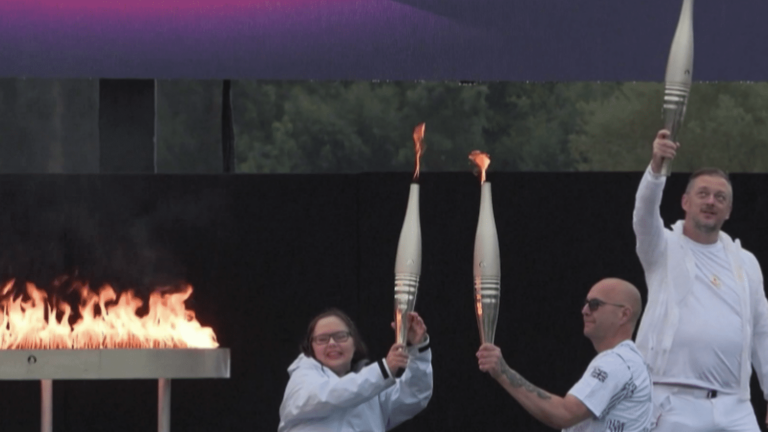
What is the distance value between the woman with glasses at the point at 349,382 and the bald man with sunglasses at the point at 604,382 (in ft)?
1.41

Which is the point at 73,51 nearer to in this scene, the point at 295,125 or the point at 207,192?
the point at 207,192

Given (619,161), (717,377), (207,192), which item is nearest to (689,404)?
(717,377)

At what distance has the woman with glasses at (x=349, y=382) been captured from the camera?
5289 millimetres

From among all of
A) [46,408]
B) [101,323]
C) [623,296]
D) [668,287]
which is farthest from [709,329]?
[101,323]

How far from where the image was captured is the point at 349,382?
5.30 metres

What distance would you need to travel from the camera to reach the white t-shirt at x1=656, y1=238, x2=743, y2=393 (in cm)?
564

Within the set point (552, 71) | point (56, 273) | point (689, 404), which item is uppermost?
point (552, 71)

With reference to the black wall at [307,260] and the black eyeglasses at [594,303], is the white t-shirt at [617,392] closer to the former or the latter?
the black eyeglasses at [594,303]

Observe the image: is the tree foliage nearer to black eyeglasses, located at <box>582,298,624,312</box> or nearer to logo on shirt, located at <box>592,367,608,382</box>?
black eyeglasses, located at <box>582,298,624,312</box>

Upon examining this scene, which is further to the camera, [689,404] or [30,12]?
[30,12]

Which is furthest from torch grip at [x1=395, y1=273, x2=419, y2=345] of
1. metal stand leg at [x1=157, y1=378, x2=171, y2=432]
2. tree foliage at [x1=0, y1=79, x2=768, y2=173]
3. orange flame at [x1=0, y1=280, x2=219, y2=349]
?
tree foliage at [x1=0, y1=79, x2=768, y2=173]

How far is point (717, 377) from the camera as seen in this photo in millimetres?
5656

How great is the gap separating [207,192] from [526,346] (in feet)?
5.89

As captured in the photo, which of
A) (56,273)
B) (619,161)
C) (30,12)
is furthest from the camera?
(619,161)
